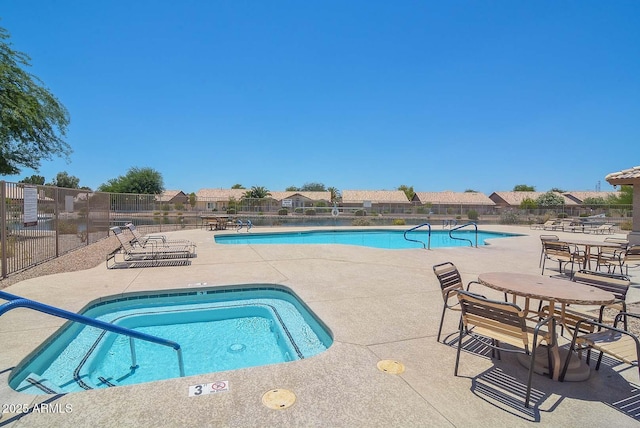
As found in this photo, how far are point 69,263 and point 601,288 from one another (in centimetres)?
1027

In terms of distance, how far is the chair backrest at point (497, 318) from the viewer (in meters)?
2.48

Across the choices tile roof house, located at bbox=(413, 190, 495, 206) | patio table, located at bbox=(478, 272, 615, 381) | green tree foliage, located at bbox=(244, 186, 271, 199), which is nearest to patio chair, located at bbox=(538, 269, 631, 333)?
patio table, located at bbox=(478, 272, 615, 381)

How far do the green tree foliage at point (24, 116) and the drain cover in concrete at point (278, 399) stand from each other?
12637 millimetres

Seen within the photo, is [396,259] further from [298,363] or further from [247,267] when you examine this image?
[298,363]

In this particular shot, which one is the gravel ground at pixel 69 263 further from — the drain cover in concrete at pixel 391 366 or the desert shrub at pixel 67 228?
the drain cover in concrete at pixel 391 366

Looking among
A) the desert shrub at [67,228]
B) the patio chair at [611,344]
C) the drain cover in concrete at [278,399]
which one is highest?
the desert shrub at [67,228]

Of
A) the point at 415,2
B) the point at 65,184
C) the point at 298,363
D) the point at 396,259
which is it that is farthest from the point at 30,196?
the point at 65,184

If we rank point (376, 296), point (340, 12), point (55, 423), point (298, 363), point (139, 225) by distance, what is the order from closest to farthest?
point (55, 423) < point (298, 363) < point (376, 296) < point (340, 12) < point (139, 225)

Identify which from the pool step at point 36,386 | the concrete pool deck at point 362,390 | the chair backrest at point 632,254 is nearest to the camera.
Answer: the concrete pool deck at point 362,390

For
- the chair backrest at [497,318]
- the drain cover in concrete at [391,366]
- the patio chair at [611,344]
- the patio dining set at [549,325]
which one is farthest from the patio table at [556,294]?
the drain cover in concrete at [391,366]

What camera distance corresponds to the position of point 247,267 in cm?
771

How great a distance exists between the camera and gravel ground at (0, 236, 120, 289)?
6480 millimetres

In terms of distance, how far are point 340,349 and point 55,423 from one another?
2.33m

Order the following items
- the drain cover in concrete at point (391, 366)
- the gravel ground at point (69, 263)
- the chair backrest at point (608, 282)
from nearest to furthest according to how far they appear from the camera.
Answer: the drain cover in concrete at point (391, 366) < the chair backrest at point (608, 282) < the gravel ground at point (69, 263)
